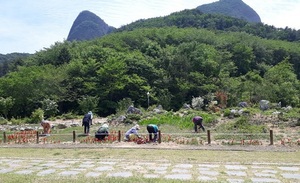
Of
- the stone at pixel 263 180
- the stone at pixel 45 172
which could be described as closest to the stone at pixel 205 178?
the stone at pixel 263 180

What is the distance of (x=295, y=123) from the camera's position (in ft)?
58.0

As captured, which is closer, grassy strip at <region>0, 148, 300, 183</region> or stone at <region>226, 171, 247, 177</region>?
grassy strip at <region>0, 148, 300, 183</region>

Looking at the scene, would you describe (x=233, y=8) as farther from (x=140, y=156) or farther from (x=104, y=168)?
(x=104, y=168)

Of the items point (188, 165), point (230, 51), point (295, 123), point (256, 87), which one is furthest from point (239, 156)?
point (230, 51)

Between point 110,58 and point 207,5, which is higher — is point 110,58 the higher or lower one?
the lower one

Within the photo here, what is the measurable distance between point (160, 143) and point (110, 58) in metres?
25.7

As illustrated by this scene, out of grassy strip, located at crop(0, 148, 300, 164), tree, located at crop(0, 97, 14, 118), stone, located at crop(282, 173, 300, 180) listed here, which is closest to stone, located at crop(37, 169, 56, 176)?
grassy strip, located at crop(0, 148, 300, 164)

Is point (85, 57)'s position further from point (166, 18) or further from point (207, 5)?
point (207, 5)

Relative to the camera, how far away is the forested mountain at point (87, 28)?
489 ft

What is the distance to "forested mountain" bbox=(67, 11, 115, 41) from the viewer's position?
149000mm

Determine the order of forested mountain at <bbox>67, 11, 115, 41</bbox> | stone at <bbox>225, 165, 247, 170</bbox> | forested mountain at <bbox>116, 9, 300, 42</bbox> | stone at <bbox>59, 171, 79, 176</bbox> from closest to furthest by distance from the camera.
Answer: stone at <bbox>59, 171, 79, 176</bbox>, stone at <bbox>225, 165, 247, 170</bbox>, forested mountain at <bbox>116, 9, 300, 42</bbox>, forested mountain at <bbox>67, 11, 115, 41</bbox>

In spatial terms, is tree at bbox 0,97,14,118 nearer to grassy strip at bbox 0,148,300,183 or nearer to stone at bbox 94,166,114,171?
grassy strip at bbox 0,148,300,183

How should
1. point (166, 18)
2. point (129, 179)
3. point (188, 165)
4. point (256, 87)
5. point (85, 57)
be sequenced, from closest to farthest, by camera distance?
point (129, 179) → point (188, 165) → point (256, 87) → point (85, 57) → point (166, 18)

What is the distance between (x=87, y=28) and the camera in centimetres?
15200
